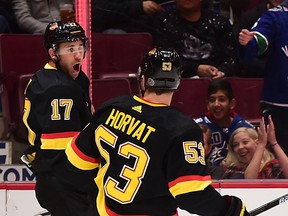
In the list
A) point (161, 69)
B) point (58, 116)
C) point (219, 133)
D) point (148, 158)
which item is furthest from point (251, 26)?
point (148, 158)

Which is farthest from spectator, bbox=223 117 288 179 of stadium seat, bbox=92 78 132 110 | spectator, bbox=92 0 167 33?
spectator, bbox=92 0 167 33

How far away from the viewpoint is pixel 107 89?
4.00 metres

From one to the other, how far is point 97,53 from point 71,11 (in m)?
0.24

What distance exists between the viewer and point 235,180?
3773 mm

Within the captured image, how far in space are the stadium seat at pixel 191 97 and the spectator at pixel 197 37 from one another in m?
0.23

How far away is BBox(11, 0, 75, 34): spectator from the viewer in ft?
14.8

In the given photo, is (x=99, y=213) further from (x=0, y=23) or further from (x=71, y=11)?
(x=0, y=23)

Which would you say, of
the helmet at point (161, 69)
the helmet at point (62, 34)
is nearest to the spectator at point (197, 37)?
the helmet at point (62, 34)

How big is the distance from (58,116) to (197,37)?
1.65m

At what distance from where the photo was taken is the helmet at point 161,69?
249cm

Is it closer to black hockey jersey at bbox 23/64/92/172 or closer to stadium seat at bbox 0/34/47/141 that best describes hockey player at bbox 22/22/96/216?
black hockey jersey at bbox 23/64/92/172

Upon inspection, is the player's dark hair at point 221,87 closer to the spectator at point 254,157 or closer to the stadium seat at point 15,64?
the spectator at point 254,157

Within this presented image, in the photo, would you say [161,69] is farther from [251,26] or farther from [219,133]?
[251,26]

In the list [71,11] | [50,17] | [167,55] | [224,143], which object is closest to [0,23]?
[50,17]
